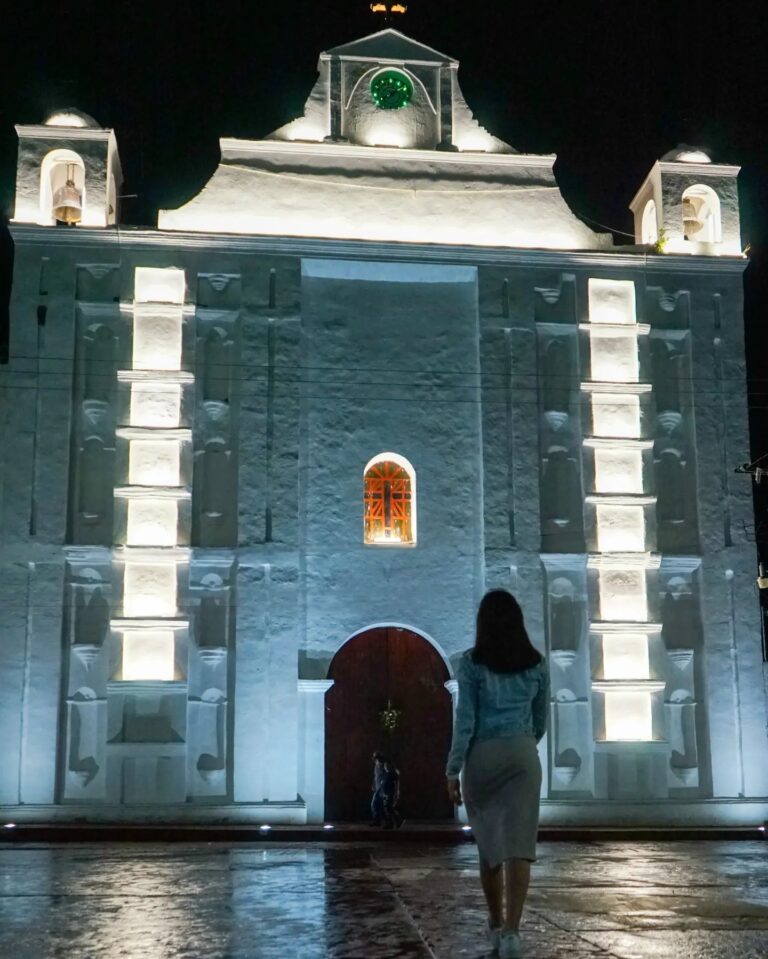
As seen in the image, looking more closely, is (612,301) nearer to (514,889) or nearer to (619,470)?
(619,470)

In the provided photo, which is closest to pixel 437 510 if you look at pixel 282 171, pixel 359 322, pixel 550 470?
pixel 550 470

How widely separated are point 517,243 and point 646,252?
6.83ft

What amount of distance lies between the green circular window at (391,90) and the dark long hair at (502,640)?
16088mm

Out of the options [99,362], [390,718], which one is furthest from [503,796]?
[99,362]

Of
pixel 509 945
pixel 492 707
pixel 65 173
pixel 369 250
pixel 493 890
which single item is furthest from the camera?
pixel 65 173

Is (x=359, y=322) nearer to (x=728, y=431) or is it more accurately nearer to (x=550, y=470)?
(x=550, y=470)

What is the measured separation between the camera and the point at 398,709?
797 inches

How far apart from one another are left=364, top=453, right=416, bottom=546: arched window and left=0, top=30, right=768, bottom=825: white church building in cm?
5

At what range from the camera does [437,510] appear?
20578 millimetres

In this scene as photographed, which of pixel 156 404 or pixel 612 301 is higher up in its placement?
pixel 612 301

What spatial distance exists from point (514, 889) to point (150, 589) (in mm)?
13555

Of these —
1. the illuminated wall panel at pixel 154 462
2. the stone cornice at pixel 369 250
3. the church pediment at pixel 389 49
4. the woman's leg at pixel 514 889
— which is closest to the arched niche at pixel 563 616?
the stone cornice at pixel 369 250

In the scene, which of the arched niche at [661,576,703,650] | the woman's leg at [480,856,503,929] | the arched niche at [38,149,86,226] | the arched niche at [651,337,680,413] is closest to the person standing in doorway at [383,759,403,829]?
the arched niche at [661,576,703,650]

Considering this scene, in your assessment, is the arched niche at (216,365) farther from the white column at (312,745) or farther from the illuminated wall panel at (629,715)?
the illuminated wall panel at (629,715)
